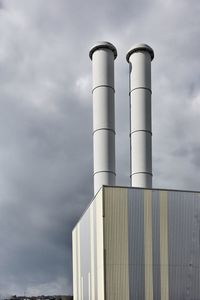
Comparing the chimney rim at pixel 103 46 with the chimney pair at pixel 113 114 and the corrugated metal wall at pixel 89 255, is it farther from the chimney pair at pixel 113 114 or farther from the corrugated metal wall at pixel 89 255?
Result: the corrugated metal wall at pixel 89 255

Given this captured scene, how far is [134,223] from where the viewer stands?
33906 millimetres

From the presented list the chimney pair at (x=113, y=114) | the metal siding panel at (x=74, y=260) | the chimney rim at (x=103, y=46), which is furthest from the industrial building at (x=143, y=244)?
the chimney rim at (x=103, y=46)

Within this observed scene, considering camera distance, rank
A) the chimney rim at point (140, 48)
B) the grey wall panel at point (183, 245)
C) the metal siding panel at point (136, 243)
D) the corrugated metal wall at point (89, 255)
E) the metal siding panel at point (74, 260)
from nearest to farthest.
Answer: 1. the metal siding panel at point (136, 243)
2. the grey wall panel at point (183, 245)
3. the corrugated metal wall at point (89, 255)
4. the chimney rim at point (140, 48)
5. the metal siding panel at point (74, 260)

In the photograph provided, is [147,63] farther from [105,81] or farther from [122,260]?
[122,260]

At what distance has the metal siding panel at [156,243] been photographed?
109ft

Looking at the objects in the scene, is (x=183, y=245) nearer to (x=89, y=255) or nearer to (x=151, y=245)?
(x=151, y=245)

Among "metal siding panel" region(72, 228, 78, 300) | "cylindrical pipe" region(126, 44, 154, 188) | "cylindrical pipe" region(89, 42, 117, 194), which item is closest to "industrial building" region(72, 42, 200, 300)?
"cylindrical pipe" region(89, 42, 117, 194)

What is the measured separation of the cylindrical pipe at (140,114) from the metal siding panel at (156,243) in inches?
293

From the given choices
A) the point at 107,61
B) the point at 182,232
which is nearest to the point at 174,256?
the point at 182,232

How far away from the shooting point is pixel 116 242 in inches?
1309

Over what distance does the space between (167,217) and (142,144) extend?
10.1 m

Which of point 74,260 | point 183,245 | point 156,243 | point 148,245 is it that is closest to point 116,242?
point 148,245

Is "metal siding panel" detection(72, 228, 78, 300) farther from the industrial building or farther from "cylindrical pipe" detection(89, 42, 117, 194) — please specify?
the industrial building

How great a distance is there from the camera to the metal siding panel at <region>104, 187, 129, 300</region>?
32.8 meters
